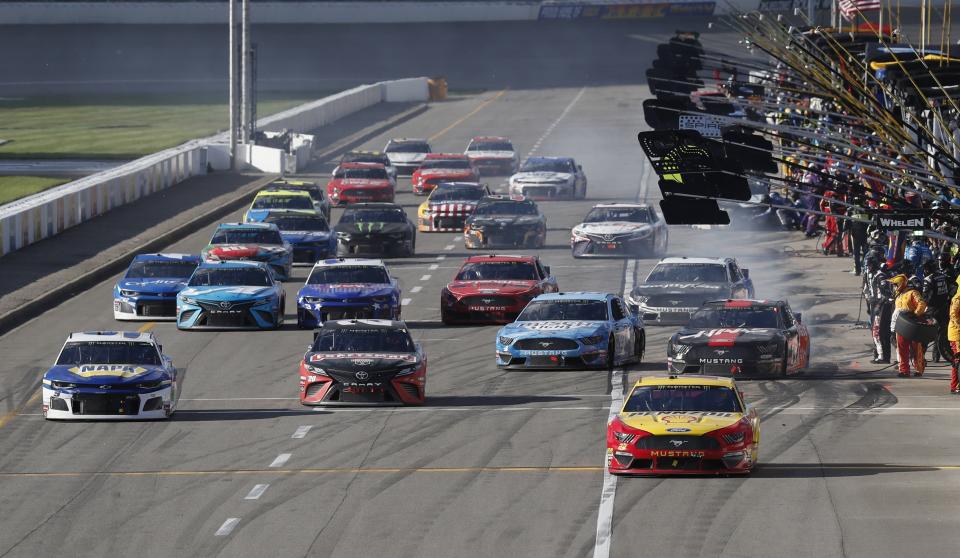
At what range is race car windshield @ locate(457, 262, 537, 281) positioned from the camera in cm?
3497

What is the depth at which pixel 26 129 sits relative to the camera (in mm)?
83062

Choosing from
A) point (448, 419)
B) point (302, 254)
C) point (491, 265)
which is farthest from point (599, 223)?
point (448, 419)

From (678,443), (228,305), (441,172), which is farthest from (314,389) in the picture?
(441,172)

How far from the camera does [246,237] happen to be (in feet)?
132

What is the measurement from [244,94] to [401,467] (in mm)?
44570

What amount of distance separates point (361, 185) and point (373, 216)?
1112 centimetres

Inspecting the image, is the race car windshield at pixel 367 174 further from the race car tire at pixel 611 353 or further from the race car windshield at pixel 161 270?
the race car tire at pixel 611 353

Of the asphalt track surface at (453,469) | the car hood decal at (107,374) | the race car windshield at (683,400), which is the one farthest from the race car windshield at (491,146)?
the race car windshield at (683,400)

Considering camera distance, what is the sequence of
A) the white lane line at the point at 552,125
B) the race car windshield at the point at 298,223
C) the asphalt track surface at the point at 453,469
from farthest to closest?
1. the white lane line at the point at 552,125
2. the race car windshield at the point at 298,223
3. the asphalt track surface at the point at 453,469

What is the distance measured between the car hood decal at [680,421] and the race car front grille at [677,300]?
41.1 feet

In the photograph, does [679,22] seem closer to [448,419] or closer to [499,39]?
[499,39]

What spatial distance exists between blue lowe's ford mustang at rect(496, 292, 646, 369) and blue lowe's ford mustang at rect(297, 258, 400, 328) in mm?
4378

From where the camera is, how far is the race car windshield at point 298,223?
4369cm

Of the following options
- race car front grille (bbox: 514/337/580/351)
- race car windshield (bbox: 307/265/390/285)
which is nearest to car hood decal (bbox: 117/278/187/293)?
race car windshield (bbox: 307/265/390/285)
